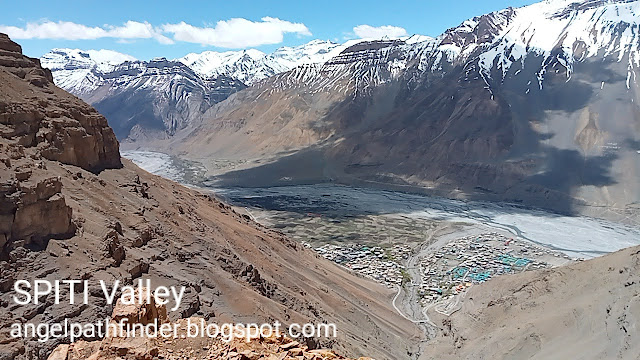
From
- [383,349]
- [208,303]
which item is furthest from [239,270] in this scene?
[383,349]

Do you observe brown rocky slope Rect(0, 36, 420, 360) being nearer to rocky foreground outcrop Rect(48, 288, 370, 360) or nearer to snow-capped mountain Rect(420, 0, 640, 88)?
rocky foreground outcrop Rect(48, 288, 370, 360)

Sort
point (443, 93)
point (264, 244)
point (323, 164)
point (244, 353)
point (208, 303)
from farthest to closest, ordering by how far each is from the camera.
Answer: point (443, 93), point (323, 164), point (264, 244), point (208, 303), point (244, 353)

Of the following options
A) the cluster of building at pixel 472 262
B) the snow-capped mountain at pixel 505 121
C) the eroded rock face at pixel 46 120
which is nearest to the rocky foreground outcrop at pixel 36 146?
the eroded rock face at pixel 46 120

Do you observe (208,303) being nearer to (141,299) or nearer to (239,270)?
(239,270)

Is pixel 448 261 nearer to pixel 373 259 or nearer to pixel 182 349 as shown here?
pixel 373 259

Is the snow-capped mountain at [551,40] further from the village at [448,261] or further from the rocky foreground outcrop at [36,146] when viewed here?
the rocky foreground outcrop at [36,146]

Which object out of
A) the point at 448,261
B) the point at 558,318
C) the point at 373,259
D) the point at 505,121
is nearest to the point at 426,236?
the point at 448,261

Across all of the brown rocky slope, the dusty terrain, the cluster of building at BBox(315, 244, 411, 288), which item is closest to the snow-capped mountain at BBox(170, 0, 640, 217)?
the cluster of building at BBox(315, 244, 411, 288)
